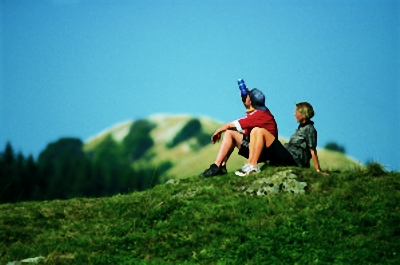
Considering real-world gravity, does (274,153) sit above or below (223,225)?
above

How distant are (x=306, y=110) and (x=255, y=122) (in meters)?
1.22

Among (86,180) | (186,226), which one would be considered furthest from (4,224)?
(86,180)

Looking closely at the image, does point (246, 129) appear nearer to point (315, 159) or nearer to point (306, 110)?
point (306, 110)

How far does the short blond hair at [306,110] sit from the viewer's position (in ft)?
45.9

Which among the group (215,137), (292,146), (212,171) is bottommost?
(212,171)

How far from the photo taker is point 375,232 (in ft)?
36.3

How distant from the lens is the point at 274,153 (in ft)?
45.6

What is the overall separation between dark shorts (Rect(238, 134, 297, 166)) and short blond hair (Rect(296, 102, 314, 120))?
89 cm

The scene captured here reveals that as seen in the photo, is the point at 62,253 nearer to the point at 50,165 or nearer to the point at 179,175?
the point at 179,175

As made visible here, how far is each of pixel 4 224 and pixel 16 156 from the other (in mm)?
70312

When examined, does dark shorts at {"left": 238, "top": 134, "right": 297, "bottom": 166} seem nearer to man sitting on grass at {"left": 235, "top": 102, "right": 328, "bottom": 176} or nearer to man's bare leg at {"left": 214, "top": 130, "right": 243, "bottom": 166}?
man sitting on grass at {"left": 235, "top": 102, "right": 328, "bottom": 176}

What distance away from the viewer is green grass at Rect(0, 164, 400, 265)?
10469mm

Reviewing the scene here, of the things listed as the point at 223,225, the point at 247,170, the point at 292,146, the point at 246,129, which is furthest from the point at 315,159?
the point at 223,225

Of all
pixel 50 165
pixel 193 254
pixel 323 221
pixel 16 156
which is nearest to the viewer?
pixel 193 254
